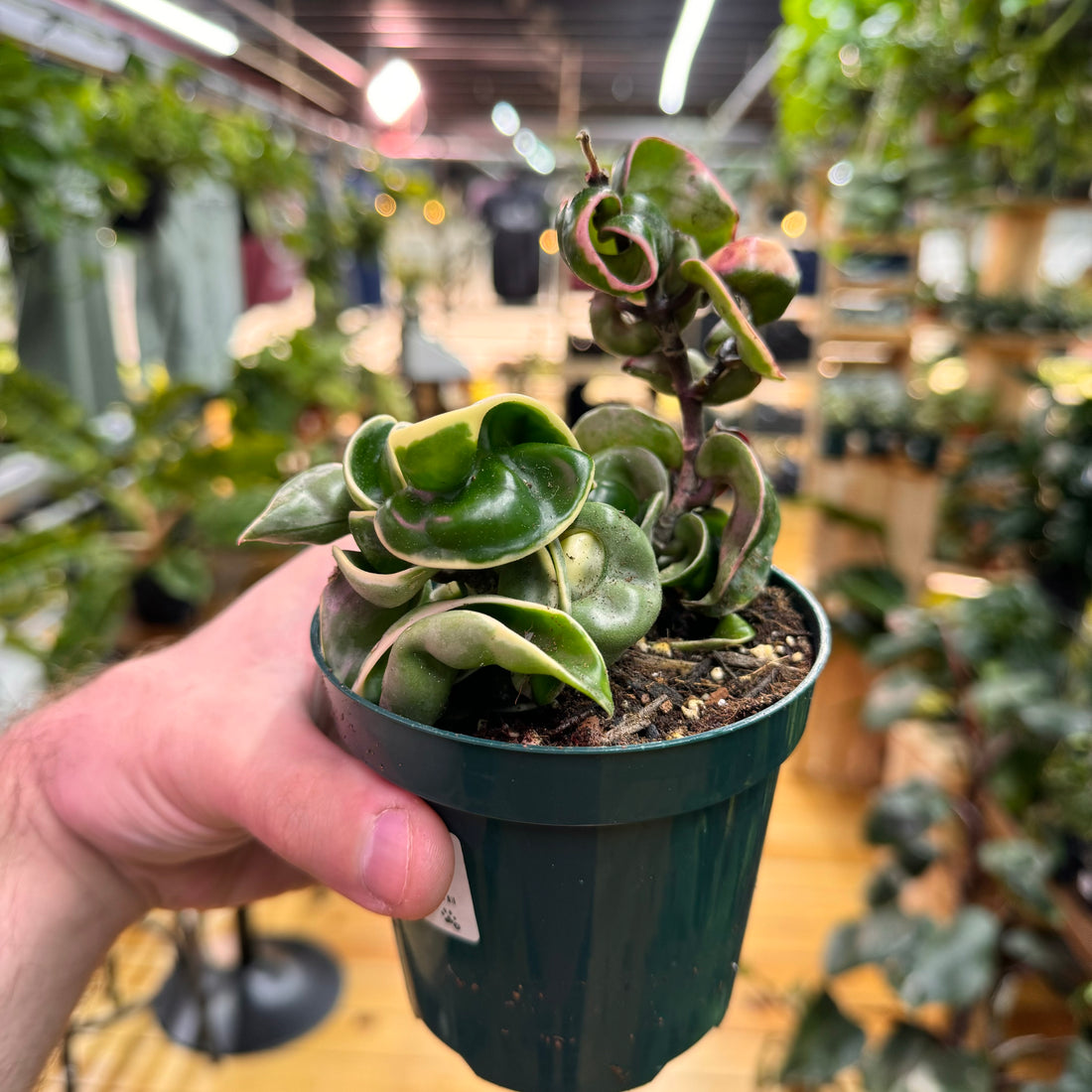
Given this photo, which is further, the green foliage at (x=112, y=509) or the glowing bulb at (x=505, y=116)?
the glowing bulb at (x=505, y=116)

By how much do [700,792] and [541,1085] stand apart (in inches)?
9.0

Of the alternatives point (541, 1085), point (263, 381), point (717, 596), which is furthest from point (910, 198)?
point (541, 1085)

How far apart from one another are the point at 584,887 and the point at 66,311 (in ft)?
7.65

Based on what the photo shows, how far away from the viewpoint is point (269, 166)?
314cm

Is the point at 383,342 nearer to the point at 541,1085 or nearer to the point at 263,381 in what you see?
the point at 263,381

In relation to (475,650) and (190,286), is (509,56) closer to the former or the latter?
(190,286)

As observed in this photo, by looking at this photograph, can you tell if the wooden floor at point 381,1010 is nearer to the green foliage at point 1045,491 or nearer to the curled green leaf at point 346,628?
the green foliage at point 1045,491

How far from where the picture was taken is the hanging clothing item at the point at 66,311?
212cm

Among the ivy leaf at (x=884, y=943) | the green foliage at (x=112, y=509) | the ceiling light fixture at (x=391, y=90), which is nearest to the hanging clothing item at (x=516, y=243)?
the ceiling light fixture at (x=391, y=90)

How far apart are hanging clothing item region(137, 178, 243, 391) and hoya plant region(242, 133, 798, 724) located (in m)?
2.39

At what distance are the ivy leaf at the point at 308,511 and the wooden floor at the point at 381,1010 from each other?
1.18m

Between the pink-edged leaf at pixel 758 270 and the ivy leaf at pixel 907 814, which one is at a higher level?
the pink-edged leaf at pixel 758 270

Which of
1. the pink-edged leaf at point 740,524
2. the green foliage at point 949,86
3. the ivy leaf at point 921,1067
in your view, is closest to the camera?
the pink-edged leaf at point 740,524

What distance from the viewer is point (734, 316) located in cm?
42
